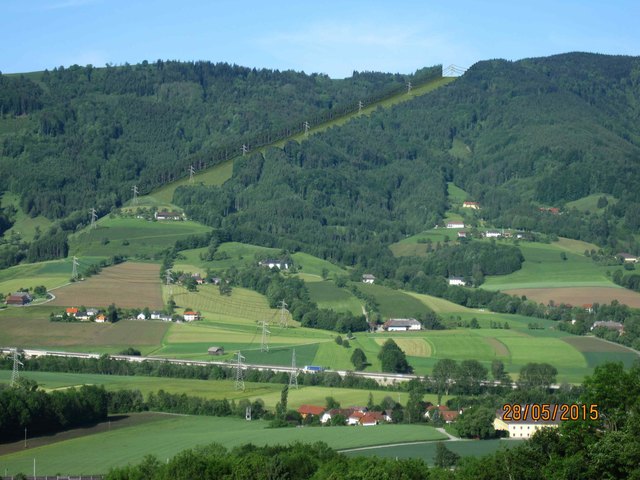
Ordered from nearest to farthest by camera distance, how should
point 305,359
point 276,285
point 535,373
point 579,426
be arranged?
point 579,426 < point 535,373 < point 305,359 < point 276,285

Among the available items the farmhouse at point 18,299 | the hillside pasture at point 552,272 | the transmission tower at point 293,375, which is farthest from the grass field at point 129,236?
the transmission tower at point 293,375

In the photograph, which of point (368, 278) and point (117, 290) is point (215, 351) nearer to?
point (117, 290)

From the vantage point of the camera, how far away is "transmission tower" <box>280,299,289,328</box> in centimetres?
8588

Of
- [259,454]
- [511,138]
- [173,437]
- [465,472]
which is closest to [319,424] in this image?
[173,437]

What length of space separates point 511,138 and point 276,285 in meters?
67.9

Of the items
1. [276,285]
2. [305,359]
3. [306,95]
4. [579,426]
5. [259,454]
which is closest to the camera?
[579,426]

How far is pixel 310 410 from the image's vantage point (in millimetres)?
60938

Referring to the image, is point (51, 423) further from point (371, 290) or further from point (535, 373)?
point (371, 290)

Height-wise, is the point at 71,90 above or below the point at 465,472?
above

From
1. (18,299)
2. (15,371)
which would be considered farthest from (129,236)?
(15,371)

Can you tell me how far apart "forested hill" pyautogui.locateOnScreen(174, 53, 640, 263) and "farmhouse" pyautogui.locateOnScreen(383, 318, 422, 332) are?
Answer: 26.8 meters

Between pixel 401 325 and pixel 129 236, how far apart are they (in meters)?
31.6

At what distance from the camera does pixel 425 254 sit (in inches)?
4653

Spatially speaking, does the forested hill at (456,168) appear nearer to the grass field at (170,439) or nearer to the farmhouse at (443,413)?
the farmhouse at (443,413)
